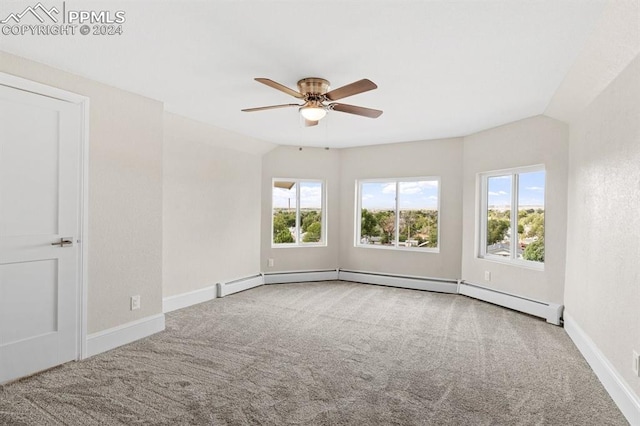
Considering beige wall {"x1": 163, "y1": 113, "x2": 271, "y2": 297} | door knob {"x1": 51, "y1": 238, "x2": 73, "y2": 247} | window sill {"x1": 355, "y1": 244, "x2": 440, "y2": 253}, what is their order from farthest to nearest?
window sill {"x1": 355, "y1": 244, "x2": 440, "y2": 253}, beige wall {"x1": 163, "y1": 113, "x2": 271, "y2": 297}, door knob {"x1": 51, "y1": 238, "x2": 73, "y2": 247}

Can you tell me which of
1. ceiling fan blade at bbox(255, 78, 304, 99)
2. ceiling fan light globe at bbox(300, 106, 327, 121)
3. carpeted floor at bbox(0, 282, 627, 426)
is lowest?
carpeted floor at bbox(0, 282, 627, 426)

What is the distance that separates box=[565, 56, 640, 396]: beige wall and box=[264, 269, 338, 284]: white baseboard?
367 cm

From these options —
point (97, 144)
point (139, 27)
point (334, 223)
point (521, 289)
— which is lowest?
point (521, 289)

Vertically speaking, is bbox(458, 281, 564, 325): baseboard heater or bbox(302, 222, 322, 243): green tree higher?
bbox(302, 222, 322, 243): green tree

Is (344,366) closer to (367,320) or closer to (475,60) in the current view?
(367,320)

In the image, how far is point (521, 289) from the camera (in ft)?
14.9

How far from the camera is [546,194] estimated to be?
4.27 metres

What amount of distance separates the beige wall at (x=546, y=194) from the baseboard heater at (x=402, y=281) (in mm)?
296

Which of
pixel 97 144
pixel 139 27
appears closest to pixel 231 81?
pixel 139 27

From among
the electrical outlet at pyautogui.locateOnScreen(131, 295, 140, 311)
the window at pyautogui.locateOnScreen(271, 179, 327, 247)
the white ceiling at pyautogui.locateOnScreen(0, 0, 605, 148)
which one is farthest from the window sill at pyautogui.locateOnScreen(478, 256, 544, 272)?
the electrical outlet at pyautogui.locateOnScreen(131, 295, 140, 311)

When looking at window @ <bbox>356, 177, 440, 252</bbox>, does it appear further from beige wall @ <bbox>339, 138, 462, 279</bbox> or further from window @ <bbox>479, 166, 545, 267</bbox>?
window @ <bbox>479, 166, 545, 267</bbox>

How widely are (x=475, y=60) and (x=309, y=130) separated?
2799 mm

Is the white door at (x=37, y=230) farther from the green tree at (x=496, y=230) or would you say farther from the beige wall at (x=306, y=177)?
the green tree at (x=496, y=230)

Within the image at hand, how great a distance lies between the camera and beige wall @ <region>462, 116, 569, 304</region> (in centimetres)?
412
